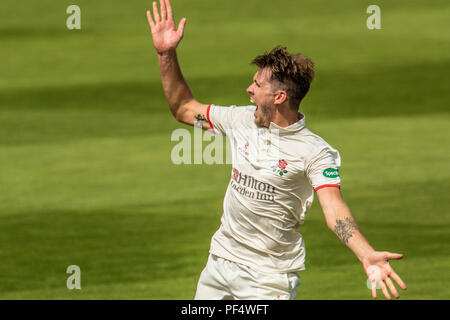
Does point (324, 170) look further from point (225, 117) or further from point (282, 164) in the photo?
point (225, 117)

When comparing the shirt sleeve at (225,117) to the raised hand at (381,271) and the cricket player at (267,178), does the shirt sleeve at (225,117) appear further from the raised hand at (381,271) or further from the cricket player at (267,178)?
the raised hand at (381,271)

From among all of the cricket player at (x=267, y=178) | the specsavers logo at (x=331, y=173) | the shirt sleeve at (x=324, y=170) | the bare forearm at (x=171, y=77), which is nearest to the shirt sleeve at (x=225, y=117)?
the cricket player at (x=267, y=178)

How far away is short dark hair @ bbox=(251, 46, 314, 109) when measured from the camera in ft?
20.5

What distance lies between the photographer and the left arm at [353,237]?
532cm

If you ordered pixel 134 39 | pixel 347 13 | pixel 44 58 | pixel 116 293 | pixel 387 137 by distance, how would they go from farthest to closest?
pixel 347 13 < pixel 134 39 < pixel 44 58 < pixel 387 137 < pixel 116 293

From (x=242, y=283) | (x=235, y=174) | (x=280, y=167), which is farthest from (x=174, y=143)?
(x=280, y=167)

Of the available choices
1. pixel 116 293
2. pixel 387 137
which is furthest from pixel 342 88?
pixel 116 293

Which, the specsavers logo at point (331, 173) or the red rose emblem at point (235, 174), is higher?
the specsavers logo at point (331, 173)

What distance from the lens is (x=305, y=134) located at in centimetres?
643

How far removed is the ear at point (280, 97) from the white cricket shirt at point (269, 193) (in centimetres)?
18
